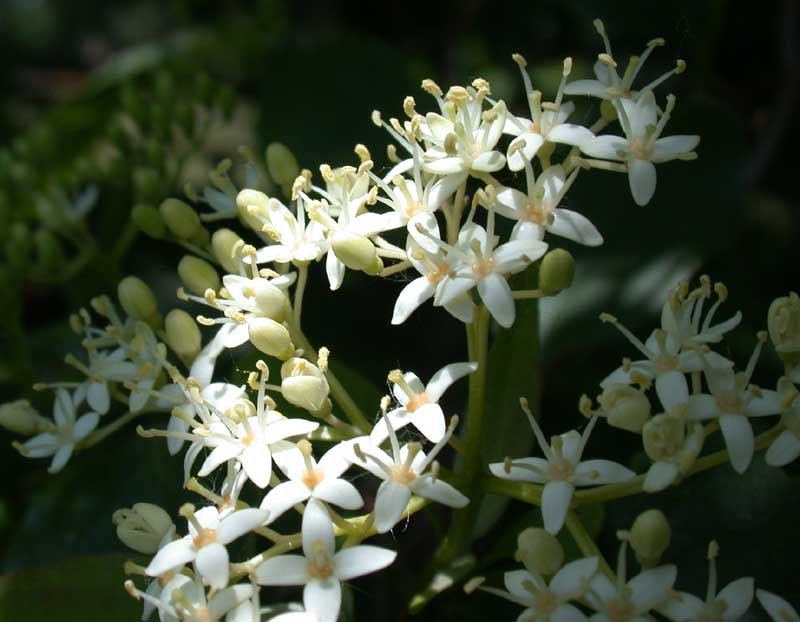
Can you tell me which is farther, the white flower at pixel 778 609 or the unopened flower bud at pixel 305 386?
the unopened flower bud at pixel 305 386

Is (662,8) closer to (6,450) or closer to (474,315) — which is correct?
(474,315)

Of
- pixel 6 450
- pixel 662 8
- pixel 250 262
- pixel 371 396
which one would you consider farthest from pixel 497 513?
pixel 662 8

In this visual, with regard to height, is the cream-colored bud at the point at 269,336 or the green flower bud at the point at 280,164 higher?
the green flower bud at the point at 280,164

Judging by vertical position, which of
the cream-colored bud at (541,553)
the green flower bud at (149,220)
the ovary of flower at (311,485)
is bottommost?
the cream-colored bud at (541,553)

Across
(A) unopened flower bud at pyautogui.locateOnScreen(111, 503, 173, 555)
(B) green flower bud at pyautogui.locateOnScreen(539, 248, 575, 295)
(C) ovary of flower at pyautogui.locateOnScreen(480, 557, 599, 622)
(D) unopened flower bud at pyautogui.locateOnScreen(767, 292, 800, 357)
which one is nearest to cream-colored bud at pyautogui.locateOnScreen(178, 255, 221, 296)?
(A) unopened flower bud at pyautogui.locateOnScreen(111, 503, 173, 555)

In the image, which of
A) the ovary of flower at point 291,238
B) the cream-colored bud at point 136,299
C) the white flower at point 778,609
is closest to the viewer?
the white flower at point 778,609

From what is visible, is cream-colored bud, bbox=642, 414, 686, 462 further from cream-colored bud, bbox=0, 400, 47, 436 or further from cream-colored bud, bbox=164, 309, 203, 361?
cream-colored bud, bbox=0, 400, 47, 436

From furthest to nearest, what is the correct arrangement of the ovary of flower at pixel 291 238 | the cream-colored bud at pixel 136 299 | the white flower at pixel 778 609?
the cream-colored bud at pixel 136 299 < the ovary of flower at pixel 291 238 < the white flower at pixel 778 609

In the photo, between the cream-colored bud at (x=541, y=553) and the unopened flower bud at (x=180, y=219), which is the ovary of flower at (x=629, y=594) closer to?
the cream-colored bud at (x=541, y=553)

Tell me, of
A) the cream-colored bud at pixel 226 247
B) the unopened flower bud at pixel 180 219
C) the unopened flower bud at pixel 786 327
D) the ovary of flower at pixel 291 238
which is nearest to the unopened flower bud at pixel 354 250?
the ovary of flower at pixel 291 238
